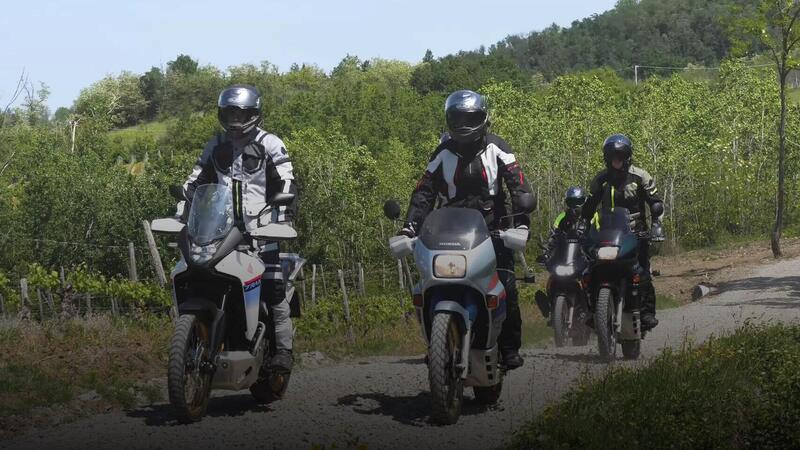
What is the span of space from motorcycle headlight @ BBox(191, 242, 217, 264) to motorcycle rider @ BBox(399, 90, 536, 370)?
149 cm

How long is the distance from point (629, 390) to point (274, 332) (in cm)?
261

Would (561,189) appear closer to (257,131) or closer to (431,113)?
(431,113)

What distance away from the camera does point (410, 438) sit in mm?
7594

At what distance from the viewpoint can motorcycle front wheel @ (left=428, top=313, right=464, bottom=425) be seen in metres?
7.83

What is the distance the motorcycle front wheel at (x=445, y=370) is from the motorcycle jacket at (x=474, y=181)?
1.10 metres

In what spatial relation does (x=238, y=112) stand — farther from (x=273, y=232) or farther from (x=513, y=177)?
(x=513, y=177)

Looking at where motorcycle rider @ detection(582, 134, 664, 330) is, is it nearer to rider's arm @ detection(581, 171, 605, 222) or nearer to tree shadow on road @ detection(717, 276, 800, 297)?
rider's arm @ detection(581, 171, 605, 222)

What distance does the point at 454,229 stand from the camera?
8258mm

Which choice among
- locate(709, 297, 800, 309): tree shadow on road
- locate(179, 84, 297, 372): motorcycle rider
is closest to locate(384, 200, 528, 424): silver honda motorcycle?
locate(179, 84, 297, 372): motorcycle rider

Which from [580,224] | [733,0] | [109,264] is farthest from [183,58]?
[580,224]

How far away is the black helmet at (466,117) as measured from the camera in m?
8.73

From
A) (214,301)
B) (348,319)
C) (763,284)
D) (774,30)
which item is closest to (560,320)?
(348,319)

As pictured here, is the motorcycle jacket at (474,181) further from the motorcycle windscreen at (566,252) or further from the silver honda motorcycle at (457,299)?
the motorcycle windscreen at (566,252)

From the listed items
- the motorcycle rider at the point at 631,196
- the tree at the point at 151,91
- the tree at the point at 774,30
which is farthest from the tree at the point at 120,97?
the motorcycle rider at the point at 631,196
